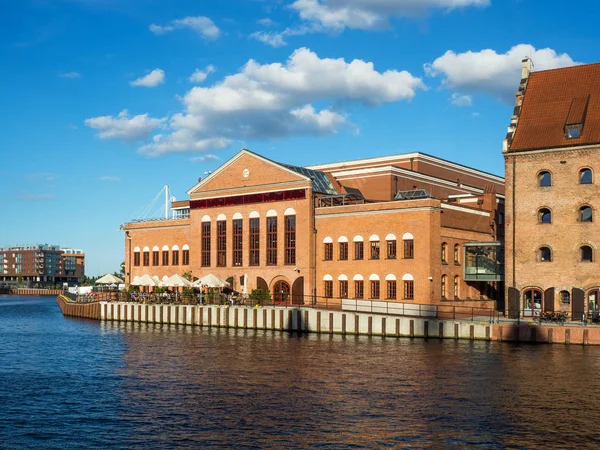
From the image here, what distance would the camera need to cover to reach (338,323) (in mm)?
59750

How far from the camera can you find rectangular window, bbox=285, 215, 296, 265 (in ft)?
240

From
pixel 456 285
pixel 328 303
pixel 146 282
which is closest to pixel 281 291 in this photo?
pixel 328 303

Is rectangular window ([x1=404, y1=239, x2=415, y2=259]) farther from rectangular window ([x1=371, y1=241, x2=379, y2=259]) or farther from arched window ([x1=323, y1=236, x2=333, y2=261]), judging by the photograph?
arched window ([x1=323, y1=236, x2=333, y2=261])

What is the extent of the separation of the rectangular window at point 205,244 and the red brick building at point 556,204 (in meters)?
34.0

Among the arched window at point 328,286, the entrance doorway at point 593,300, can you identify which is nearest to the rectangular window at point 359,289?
the arched window at point 328,286

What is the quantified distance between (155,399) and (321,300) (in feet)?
125

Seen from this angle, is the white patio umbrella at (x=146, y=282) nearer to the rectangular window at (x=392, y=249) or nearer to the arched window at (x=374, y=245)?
the arched window at (x=374, y=245)

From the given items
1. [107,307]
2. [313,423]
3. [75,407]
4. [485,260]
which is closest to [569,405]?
[313,423]

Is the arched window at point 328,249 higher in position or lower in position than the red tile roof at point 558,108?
lower

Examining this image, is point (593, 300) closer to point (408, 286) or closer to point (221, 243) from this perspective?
point (408, 286)

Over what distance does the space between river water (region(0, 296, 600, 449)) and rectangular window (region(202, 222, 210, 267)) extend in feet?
87.2

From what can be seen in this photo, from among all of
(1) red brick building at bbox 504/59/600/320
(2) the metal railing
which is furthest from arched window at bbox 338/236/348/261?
(1) red brick building at bbox 504/59/600/320

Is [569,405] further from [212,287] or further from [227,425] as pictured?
[212,287]

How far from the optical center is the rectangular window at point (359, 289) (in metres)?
68.3
